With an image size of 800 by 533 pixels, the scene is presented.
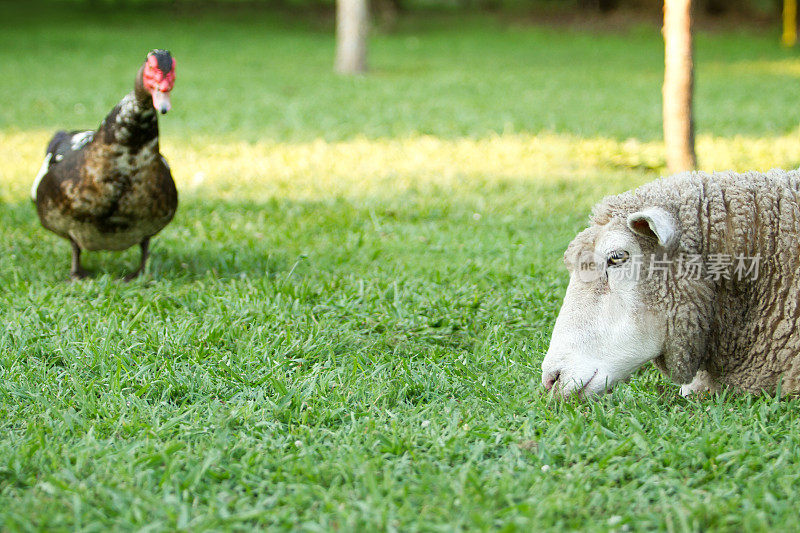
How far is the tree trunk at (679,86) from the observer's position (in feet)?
20.8

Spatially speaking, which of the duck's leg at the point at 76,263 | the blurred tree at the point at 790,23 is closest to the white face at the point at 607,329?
the duck's leg at the point at 76,263

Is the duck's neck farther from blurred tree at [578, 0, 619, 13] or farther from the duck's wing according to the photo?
blurred tree at [578, 0, 619, 13]

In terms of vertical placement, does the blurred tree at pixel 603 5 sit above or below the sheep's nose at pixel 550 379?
above

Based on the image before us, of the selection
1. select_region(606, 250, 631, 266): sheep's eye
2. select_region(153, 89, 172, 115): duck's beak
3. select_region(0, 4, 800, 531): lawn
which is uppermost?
select_region(153, 89, 172, 115): duck's beak

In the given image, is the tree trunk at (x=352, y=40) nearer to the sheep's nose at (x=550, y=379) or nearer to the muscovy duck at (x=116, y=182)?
the muscovy duck at (x=116, y=182)

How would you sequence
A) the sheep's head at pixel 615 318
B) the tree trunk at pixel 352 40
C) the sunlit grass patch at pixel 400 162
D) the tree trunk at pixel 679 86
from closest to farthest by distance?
1. the sheep's head at pixel 615 318
2. the tree trunk at pixel 679 86
3. the sunlit grass patch at pixel 400 162
4. the tree trunk at pixel 352 40

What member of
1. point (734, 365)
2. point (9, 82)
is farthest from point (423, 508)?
point (9, 82)

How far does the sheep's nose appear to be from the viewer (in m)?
3.24

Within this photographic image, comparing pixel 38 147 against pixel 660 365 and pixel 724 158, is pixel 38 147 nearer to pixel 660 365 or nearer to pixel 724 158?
pixel 724 158

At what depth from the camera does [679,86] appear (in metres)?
6.51

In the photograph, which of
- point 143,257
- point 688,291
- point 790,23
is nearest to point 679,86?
point 688,291

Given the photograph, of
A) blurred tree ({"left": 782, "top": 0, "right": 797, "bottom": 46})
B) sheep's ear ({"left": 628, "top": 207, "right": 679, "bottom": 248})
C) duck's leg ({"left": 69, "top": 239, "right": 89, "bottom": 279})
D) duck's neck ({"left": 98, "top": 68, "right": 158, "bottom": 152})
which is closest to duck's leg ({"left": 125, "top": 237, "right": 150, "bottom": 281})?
duck's leg ({"left": 69, "top": 239, "right": 89, "bottom": 279})

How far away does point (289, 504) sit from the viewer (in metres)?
2.63

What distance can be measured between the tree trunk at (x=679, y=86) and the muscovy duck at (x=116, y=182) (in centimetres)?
385
